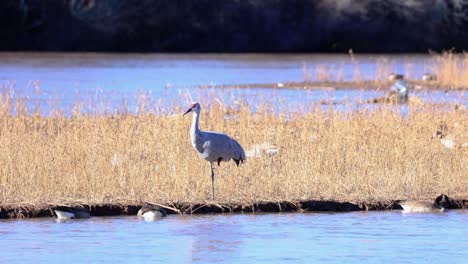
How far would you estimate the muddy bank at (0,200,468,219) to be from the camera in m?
11.5

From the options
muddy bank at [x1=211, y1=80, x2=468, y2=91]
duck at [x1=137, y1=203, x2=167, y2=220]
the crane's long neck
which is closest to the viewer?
duck at [x1=137, y1=203, x2=167, y2=220]

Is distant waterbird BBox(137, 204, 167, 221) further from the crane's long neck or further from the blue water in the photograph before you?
the crane's long neck

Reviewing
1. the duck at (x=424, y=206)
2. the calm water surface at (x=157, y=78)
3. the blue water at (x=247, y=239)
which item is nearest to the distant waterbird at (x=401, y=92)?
the calm water surface at (x=157, y=78)

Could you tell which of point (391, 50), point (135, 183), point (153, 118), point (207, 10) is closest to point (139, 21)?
point (207, 10)

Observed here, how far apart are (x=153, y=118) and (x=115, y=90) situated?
1206cm

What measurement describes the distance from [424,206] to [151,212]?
267 centimetres

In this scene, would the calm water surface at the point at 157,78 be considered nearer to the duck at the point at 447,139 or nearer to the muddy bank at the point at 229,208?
the duck at the point at 447,139

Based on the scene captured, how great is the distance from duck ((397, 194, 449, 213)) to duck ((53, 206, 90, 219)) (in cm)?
309

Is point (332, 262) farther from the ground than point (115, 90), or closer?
closer

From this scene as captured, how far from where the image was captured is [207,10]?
66.2m

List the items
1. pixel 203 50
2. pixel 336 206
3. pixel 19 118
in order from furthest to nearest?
1. pixel 203 50
2. pixel 19 118
3. pixel 336 206

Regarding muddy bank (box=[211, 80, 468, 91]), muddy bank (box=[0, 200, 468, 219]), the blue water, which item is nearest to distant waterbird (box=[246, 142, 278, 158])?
muddy bank (box=[0, 200, 468, 219])

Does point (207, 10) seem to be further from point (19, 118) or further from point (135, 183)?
point (135, 183)

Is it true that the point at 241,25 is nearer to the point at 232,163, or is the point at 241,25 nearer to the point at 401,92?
the point at 401,92
